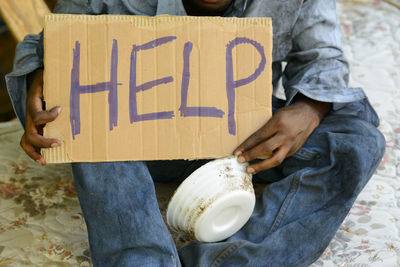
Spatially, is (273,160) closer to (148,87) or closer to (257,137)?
(257,137)

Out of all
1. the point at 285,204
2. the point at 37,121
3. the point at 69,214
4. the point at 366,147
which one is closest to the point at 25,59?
the point at 37,121

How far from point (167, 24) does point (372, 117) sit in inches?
19.2

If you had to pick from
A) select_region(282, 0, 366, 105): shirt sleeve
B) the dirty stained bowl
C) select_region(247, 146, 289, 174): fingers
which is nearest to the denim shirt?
select_region(282, 0, 366, 105): shirt sleeve

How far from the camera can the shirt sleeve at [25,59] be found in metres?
0.95

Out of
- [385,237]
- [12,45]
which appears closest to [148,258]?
→ [385,237]

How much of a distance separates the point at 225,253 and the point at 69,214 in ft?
1.25

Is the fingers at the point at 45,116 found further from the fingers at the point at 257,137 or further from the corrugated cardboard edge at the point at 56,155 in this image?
the fingers at the point at 257,137

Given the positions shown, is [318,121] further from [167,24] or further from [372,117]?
[167,24]

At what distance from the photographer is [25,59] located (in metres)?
0.97

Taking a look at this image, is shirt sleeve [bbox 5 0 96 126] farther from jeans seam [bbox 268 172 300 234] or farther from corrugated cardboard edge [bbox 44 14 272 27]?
jeans seam [bbox 268 172 300 234]

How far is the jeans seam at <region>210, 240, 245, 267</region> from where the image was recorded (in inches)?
33.0

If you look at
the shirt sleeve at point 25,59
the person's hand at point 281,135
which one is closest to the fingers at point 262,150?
the person's hand at point 281,135

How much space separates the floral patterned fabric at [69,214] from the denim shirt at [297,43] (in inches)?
7.8

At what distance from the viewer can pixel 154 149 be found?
83cm
